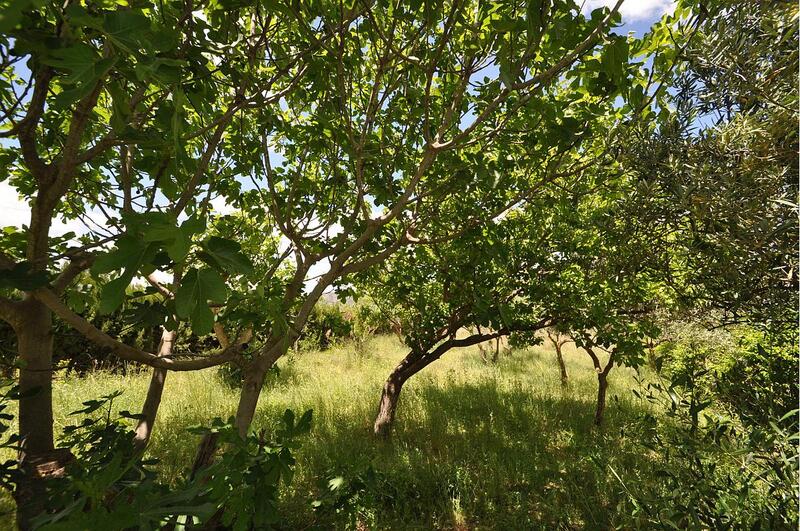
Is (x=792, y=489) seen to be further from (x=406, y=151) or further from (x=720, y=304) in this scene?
(x=406, y=151)

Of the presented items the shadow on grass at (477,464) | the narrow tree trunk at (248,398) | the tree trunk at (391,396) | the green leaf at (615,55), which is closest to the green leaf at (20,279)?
the narrow tree trunk at (248,398)

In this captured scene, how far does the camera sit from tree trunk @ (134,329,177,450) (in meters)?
2.57

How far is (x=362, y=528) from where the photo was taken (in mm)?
4352

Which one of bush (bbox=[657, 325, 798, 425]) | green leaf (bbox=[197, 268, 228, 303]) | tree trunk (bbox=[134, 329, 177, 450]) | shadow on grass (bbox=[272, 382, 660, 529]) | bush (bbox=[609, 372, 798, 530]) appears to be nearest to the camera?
green leaf (bbox=[197, 268, 228, 303])

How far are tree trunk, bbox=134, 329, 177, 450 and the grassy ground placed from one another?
1329 millimetres

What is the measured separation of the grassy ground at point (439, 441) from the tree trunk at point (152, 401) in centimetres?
133

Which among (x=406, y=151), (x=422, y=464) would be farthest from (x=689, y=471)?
(x=422, y=464)

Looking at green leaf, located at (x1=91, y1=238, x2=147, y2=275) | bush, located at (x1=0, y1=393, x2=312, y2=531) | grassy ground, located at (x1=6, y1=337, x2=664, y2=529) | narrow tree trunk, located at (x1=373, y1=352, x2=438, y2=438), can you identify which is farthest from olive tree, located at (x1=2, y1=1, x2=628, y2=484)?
narrow tree trunk, located at (x1=373, y1=352, x2=438, y2=438)

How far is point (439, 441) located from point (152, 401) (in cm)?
509

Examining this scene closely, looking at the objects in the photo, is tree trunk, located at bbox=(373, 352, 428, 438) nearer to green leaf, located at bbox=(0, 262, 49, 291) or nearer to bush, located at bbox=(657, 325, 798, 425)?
bush, located at bbox=(657, 325, 798, 425)

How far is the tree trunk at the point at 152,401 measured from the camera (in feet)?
8.44

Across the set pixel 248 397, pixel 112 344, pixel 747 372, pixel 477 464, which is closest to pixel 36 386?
pixel 112 344

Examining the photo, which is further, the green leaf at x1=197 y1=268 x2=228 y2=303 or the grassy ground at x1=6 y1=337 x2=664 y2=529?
the grassy ground at x1=6 y1=337 x2=664 y2=529

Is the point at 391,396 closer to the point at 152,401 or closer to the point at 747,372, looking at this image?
the point at 152,401
